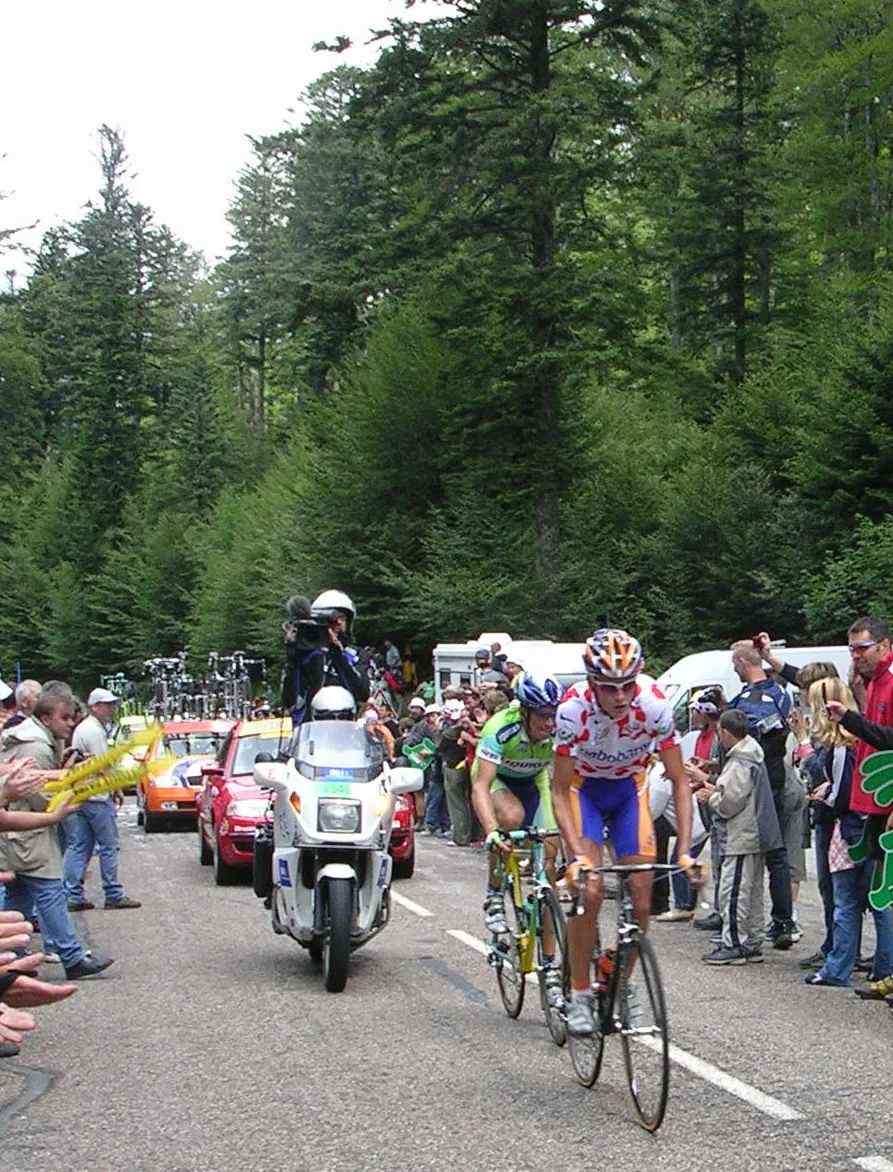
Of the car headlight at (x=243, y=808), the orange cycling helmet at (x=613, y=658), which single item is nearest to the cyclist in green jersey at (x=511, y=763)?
the orange cycling helmet at (x=613, y=658)

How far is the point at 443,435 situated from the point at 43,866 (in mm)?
31664

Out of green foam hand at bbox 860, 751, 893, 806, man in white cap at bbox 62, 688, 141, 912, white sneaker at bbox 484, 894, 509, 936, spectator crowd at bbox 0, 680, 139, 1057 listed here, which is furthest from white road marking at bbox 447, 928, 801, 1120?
man in white cap at bbox 62, 688, 141, 912

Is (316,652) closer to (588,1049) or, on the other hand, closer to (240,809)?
(240,809)

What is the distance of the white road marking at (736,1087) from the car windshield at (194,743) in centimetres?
1983

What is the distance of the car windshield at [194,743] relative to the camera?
27.9 meters

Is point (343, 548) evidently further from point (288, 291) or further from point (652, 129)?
point (288, 291)

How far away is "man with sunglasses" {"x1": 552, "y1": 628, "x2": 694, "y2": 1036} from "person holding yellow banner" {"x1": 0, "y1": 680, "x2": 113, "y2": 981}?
153 inches

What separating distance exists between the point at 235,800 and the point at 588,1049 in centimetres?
1003

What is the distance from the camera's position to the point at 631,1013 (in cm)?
723

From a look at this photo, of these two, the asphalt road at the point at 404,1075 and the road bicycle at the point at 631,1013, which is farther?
the road bicycle at the point at 631,1013

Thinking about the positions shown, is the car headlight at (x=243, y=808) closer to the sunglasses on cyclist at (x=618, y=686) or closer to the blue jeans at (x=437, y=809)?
the blue jeans at (x=437, y=809)

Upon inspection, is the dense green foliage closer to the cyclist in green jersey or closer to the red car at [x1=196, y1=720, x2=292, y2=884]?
the red car at [x1=196, y1=720, x2=292, y2=884]

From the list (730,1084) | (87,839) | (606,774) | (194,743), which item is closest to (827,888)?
(730,1084)

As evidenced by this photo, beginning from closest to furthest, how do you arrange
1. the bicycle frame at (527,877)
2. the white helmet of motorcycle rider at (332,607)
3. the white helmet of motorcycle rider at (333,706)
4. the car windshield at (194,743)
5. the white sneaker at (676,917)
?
the bicycle frame at (527,877) → the white helmet of motorcycle rider at (333,706) → the white helmet of motorcycle rider at (332,607) → the white sneaker at (676,917) → the car windshield at (194,743)
